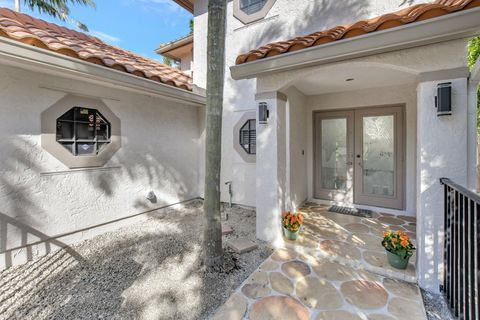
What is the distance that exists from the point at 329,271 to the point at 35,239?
17.8ft

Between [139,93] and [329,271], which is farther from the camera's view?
[139,93]

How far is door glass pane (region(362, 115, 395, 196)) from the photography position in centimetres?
621

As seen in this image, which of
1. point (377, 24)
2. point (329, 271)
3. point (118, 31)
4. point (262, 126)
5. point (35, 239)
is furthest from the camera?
point (118, 31)

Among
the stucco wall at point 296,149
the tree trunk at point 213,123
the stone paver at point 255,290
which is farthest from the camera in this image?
the stucco wall at point 296,149

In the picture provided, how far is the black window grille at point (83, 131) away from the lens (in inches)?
182

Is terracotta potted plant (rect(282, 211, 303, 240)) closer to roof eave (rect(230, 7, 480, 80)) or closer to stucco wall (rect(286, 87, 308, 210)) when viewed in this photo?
stucco wall (rect(286, 87, 308, 210))

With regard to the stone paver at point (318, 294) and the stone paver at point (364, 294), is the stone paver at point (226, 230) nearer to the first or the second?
the stone paver at point (318, 294)

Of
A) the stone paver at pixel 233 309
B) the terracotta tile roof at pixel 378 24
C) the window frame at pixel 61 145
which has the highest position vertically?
the terracotta tile roof at pixel 378 24

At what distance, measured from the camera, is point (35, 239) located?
417 cm

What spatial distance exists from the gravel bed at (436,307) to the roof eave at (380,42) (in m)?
3.47

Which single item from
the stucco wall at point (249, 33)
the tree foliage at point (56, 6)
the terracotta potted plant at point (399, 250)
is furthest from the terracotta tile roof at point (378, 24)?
the tree foliage at point (56, 6)

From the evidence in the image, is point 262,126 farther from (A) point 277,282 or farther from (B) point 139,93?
(B) point 139,93

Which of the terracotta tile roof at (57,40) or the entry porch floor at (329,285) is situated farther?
the terracotta tile roof at (57,40)

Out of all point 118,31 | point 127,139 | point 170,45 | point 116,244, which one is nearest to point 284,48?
point 127,139
